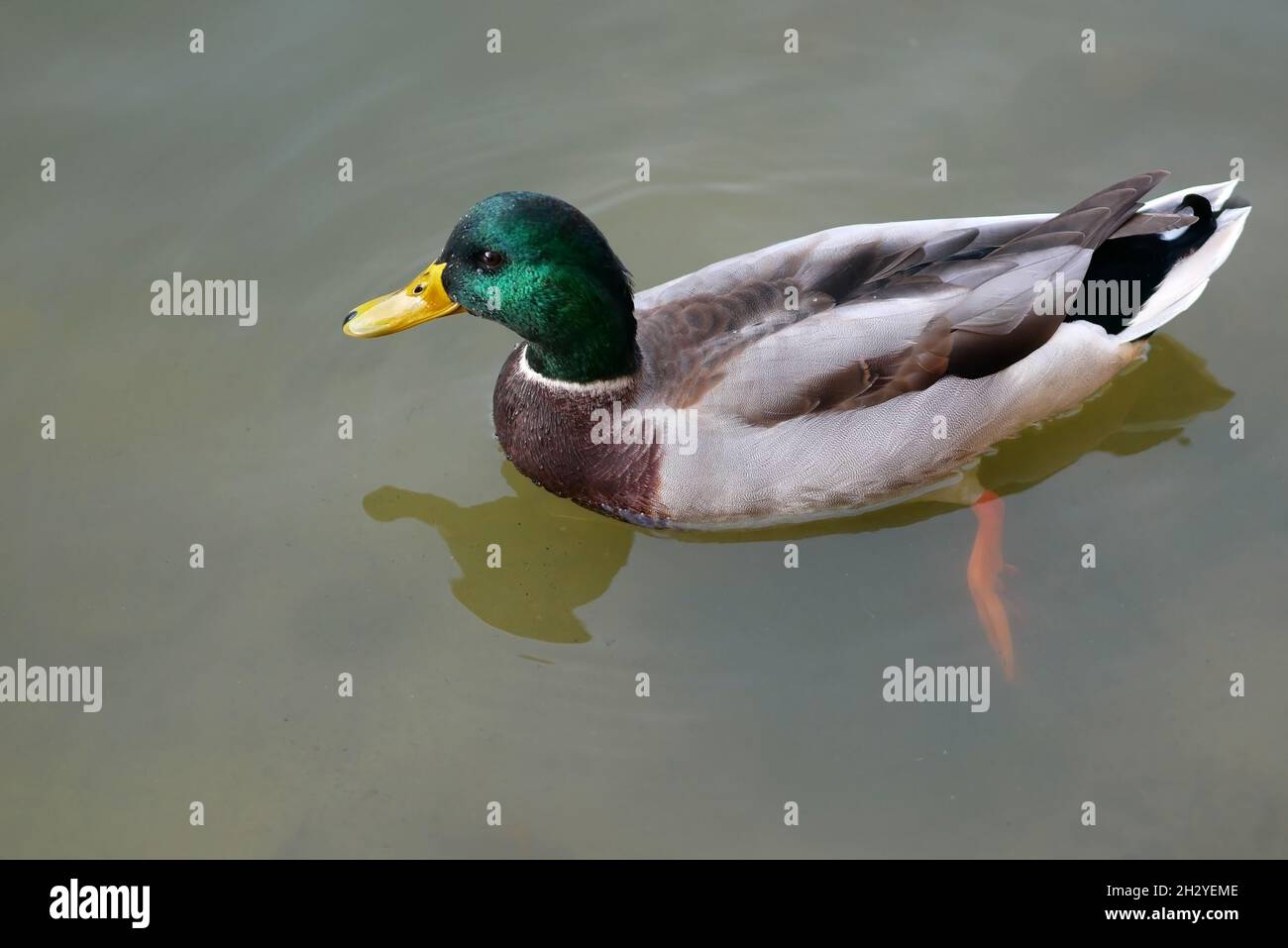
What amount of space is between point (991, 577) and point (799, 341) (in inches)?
52.6

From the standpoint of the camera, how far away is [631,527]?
6.62m

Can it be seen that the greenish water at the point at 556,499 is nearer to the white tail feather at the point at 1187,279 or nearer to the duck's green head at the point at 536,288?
the white tail feather at the point at 1187,279

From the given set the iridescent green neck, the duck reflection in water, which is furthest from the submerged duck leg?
the iridescent green neck

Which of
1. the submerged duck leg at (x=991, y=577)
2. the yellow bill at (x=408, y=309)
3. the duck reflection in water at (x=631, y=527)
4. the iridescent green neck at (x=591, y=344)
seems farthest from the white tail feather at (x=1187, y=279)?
the yellow bill at (x=408, y=309)

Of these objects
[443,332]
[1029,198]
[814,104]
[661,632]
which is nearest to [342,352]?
[443,332]

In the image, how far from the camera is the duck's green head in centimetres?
581

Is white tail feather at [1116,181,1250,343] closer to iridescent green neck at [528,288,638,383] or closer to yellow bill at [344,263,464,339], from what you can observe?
iridescent green neck at [528,288,638,383]

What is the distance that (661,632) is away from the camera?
6.29 m

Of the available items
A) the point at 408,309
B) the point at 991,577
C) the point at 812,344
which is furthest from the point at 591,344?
the point at 991,577

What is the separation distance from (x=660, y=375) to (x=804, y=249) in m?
0.84
